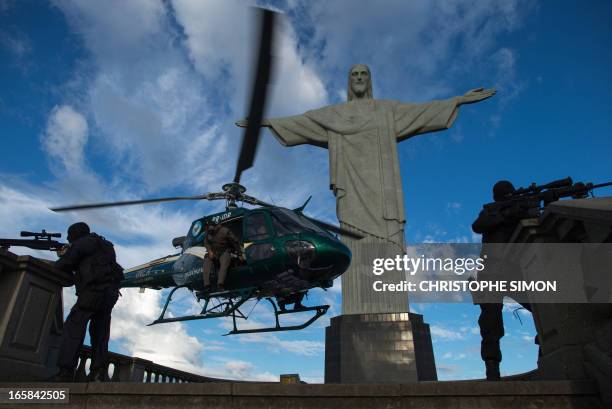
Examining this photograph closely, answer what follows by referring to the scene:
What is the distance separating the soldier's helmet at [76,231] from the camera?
502 centimetres

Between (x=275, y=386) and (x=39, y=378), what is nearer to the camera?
(x=275, y=386)

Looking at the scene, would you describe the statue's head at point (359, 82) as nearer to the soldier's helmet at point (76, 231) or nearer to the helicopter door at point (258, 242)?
the helicopter door at point (258, 242)

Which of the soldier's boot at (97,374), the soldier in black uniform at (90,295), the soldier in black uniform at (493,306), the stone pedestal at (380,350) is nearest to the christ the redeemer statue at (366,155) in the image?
the stone pedestal at (380,350)

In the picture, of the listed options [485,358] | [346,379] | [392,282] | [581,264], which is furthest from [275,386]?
[392,282]

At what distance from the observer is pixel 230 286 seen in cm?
867

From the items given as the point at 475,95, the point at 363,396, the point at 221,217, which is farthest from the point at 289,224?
the point at 475,95

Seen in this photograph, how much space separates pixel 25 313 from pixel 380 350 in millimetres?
7249

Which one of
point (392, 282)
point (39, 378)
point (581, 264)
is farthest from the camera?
point (392, 282)

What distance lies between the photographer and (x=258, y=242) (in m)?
8.35

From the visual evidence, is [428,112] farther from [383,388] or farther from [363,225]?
[383,388]

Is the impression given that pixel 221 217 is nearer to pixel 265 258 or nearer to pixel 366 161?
pixel 265 258

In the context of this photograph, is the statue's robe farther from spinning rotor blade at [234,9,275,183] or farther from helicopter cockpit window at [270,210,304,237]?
spinning rotor blade at [234,9,275,183]

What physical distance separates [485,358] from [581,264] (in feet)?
4.94

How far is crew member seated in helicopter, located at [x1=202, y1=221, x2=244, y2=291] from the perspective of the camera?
8.45 metres
